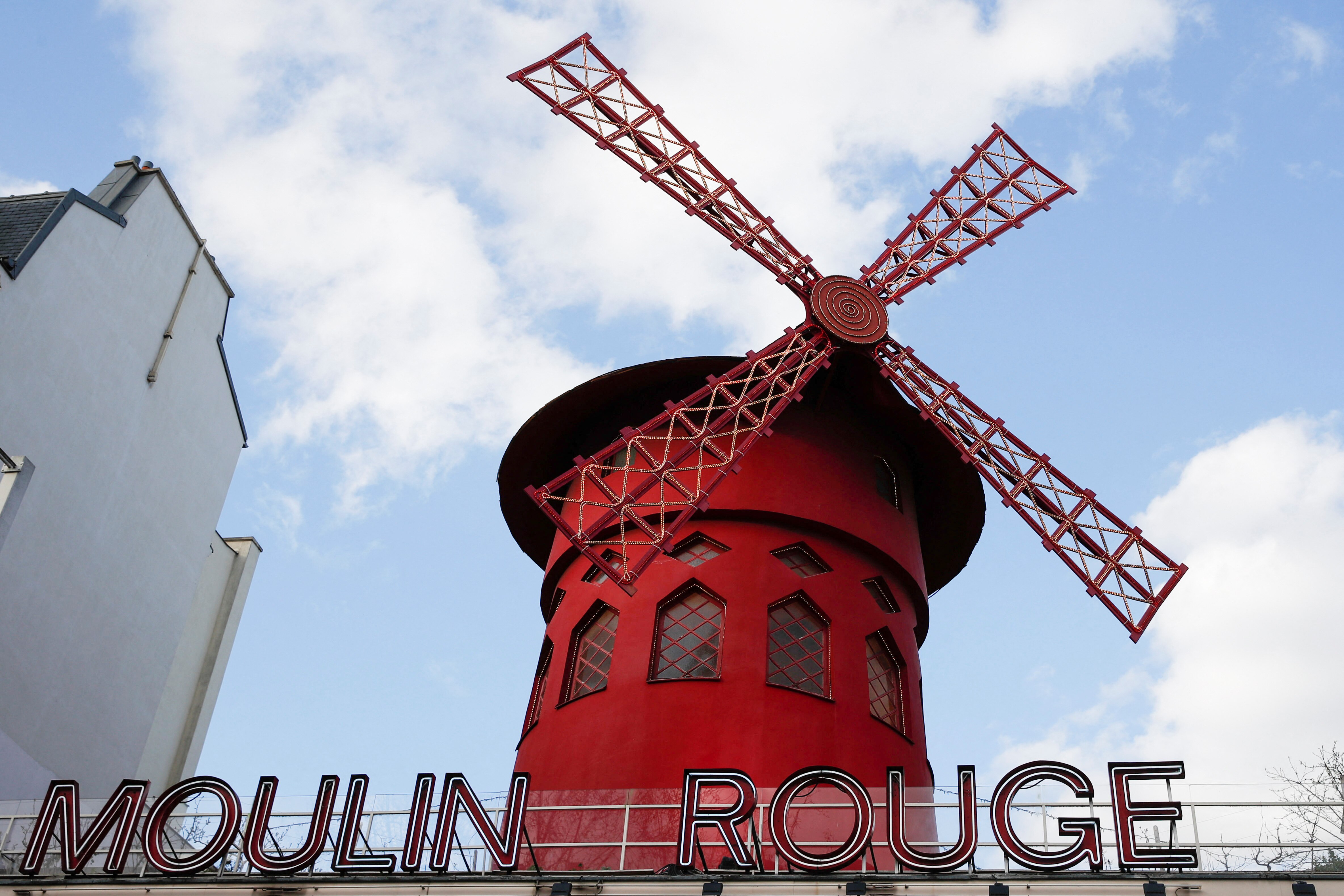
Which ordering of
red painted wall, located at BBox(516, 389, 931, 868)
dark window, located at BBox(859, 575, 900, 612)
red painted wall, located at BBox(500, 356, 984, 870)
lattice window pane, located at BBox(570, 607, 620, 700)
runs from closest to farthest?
red painted wall, located at BBox(500, 356, 984, 870), red painted wall, located at BBox(516, 389, 931, 868), lattice window pane, located at BBox(570, 607, 620, 700), dark window, located at BBox(859, 575, 900, 612)

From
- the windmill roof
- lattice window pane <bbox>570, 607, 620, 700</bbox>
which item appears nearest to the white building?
the windmill roof

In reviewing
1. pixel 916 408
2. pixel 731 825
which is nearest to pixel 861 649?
pixel 916 408

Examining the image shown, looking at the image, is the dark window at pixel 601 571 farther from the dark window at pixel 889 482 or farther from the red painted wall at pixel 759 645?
the dark window at pixel 889 482

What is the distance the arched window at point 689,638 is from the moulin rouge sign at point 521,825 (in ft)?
5.66

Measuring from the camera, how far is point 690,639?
1021 centimetres

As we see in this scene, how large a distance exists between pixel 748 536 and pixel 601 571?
4.27 feet

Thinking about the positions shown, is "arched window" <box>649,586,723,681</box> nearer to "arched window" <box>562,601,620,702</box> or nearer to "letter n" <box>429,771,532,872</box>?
"arched window" <box>562,601,620,702</box>

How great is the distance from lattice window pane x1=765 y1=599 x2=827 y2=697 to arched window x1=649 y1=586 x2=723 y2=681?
0.42 metres

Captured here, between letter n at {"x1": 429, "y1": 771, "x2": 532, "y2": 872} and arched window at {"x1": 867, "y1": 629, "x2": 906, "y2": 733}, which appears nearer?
letter n at {"x1": 429, "y1": 771, "x2": 532, "y2": 872}

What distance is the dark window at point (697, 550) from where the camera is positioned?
10.7 metres

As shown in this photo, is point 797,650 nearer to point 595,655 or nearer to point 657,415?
point 595,655

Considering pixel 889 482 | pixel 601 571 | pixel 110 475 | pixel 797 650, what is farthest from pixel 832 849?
pixel 110 475

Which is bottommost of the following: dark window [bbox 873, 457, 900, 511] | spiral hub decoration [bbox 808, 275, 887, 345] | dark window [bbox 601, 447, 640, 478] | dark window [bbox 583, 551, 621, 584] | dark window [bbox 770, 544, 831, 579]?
dark window [bbox 583, 551, 621, 584]

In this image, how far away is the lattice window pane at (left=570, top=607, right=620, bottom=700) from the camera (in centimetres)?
1038
